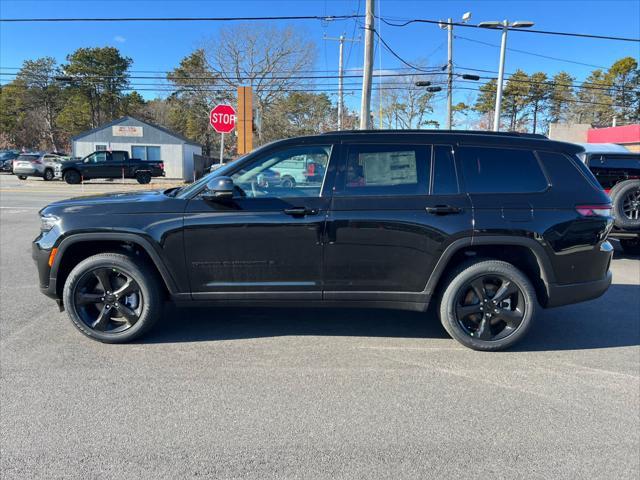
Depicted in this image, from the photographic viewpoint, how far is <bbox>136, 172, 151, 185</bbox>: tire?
25844 mm

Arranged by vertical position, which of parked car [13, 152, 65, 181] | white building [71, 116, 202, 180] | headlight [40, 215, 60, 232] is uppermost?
white building [71, 116, 202, 180]

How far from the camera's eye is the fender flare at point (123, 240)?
3600 mm

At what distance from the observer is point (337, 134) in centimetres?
373

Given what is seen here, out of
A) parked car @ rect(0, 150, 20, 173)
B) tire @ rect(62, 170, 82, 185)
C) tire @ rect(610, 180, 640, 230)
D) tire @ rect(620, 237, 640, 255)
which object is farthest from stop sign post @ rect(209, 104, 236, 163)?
parked car @ rect(0, 150, 20, 173)

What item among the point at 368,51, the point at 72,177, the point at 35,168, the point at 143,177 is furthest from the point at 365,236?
the point at 35,168

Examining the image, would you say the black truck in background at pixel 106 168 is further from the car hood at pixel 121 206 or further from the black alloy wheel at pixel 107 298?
the black alloy wheel at pixel 107 298

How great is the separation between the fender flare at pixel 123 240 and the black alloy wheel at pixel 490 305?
8.43 feet

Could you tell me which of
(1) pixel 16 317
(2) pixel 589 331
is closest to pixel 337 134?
(2) pixel 589 331

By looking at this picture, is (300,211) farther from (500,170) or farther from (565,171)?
(565,171)

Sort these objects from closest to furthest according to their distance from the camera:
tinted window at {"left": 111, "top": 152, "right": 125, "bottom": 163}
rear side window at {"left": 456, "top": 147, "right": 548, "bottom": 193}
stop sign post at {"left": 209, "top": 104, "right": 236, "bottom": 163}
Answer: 1. rear side window at {"left": 456, "top": 147, "right": 548, "bottom": 193}
2. stop sign post at {"left": 209, "top": 104, "right": 236, "bottom": 163}
3. tinted window at {"left": 111, "top": 152, "right": 125, "bottom": 163}

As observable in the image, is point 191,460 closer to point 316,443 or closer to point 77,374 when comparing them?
point 316,443

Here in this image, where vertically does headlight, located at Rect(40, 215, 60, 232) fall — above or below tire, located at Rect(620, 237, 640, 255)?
above

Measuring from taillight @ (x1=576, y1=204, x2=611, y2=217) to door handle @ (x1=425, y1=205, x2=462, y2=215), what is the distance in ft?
3.49

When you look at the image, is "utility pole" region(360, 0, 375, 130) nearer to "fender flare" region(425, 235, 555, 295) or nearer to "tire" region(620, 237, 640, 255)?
"tire" region(620, 237, 640, 255)
